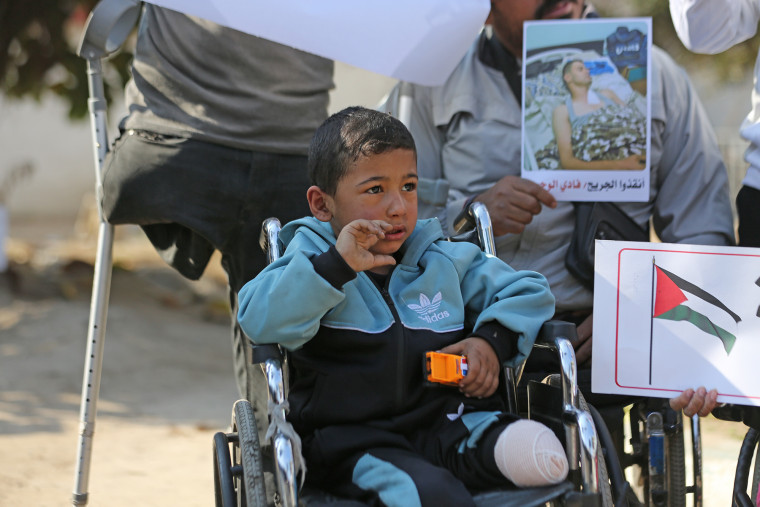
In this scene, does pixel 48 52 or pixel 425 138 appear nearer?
pixel 425 138

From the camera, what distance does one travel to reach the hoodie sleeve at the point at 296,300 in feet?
7.33

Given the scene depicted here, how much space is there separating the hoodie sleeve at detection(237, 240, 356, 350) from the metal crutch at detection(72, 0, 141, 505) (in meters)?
1.23

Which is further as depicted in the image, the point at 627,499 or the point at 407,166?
the point at 627,499

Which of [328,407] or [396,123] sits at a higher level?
[396,123]

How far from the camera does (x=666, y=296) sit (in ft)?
8.54

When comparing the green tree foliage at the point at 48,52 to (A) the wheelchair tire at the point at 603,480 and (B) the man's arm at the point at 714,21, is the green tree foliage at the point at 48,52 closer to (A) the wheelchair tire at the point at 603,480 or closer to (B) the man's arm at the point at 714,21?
(B) the man's arm at the point at 714,21

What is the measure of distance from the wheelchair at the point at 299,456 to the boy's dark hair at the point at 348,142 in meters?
0.48

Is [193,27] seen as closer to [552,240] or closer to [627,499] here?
[552,240]

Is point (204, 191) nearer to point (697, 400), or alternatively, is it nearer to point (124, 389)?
point (697, 400)

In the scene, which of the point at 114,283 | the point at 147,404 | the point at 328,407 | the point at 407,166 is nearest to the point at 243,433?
the point at 328,407

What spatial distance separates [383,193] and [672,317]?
868 mm

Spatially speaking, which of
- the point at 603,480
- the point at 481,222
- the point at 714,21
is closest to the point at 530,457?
the point at 603,480

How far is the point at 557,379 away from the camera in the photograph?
2.57m

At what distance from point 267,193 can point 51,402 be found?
9.92 ft
